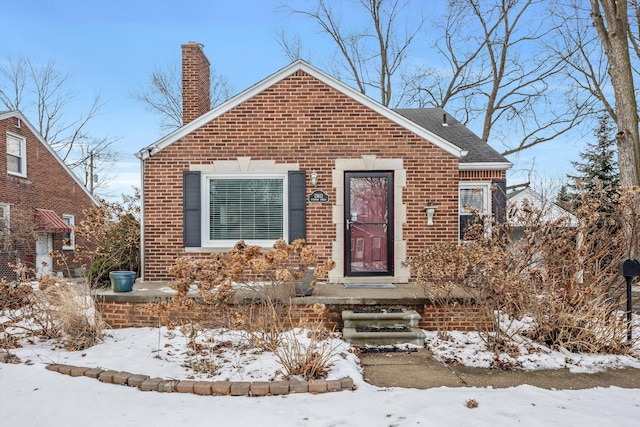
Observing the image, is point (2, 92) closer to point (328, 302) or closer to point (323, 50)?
point (323, 50)

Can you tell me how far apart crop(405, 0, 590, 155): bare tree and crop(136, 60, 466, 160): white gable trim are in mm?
11737

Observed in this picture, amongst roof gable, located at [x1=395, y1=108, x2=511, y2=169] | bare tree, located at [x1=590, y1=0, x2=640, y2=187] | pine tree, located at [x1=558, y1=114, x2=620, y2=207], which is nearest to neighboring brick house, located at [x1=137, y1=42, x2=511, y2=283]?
roof gable, located at [x1=395, y1=108, x2=511, y2=169]

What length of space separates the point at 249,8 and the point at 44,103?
17816mm

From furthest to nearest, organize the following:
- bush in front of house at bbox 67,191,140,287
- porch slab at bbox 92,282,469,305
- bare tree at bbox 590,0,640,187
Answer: bare tree at bbox 590,0,640,187 < bush in front of house at bbox 67,191,140,287 < porch slab at bbox 92,282,469,305

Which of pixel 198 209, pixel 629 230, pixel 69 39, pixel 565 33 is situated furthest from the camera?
pixel 565 33

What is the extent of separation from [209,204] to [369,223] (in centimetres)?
315

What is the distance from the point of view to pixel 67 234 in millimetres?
18547

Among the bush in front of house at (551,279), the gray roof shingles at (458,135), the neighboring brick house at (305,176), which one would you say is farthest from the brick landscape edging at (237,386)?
the gray roof shingles at (458,135)

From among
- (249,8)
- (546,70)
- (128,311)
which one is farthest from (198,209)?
(546,70)

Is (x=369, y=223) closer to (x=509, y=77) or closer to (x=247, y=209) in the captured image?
(x=247, y=209)

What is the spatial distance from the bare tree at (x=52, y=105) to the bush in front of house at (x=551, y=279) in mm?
24640

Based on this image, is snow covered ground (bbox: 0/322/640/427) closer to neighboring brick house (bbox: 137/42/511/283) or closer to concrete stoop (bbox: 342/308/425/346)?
concrete stoop (bbox: 342/308/425/346)

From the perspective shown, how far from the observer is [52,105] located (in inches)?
945

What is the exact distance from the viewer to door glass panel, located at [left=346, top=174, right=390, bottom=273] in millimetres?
8273
